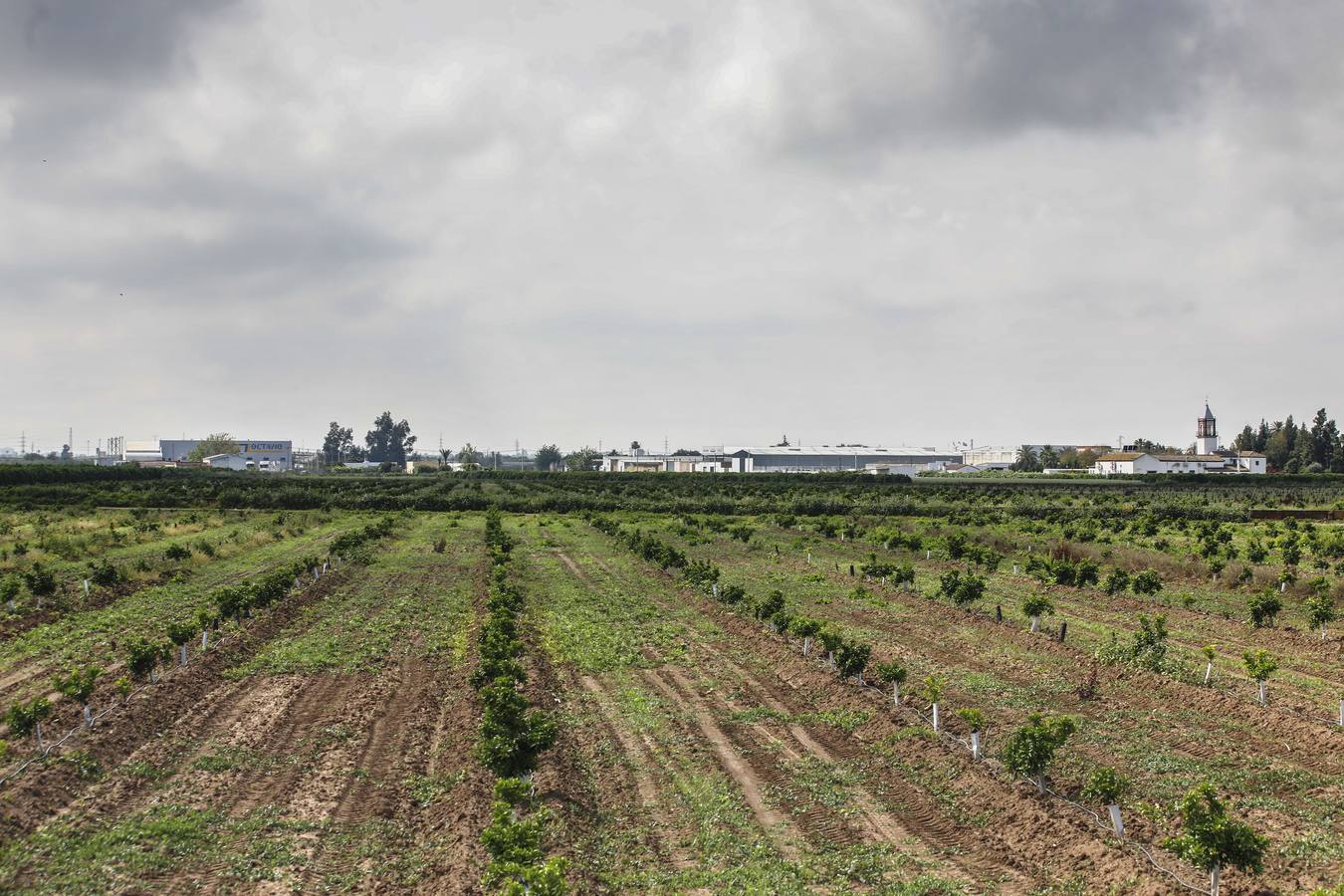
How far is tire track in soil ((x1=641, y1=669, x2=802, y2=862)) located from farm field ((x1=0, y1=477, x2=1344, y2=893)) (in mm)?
64

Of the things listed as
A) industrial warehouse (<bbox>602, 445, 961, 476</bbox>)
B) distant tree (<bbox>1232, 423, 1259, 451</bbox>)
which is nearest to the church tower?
distant tree (<bbox>1232, 423, 1259, 451</bbox>)

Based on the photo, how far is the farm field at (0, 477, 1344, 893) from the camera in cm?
1201

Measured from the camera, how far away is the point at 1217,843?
35.4 feet

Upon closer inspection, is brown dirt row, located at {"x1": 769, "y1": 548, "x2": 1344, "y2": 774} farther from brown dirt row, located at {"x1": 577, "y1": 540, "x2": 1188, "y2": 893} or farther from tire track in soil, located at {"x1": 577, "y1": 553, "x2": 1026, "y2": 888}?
tire track in soil, located at {"x1": 577, "y1": 553, "x2": 1026, "y2": 888}

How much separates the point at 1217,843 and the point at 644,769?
28.3ft

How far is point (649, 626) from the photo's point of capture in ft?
93.9

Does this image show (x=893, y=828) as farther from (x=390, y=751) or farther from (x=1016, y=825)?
(x=390, y=751)

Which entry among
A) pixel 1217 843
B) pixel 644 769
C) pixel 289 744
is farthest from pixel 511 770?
pixel 1217 843

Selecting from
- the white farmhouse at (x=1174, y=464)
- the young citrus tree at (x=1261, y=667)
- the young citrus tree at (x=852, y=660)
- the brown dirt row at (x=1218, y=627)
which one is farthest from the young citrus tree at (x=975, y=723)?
the white farmhouse at (x=1174, y=464)

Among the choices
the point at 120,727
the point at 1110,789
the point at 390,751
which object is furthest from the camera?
the point at 120,727

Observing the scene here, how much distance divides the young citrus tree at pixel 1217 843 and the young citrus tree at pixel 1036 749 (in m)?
2.88

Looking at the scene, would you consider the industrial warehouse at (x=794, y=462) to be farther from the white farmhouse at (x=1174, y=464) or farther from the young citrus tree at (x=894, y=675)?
the young citrus tree at (x=894, y=675)

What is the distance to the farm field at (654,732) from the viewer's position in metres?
12.0

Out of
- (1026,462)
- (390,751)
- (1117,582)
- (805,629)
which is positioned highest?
(1026,462)
